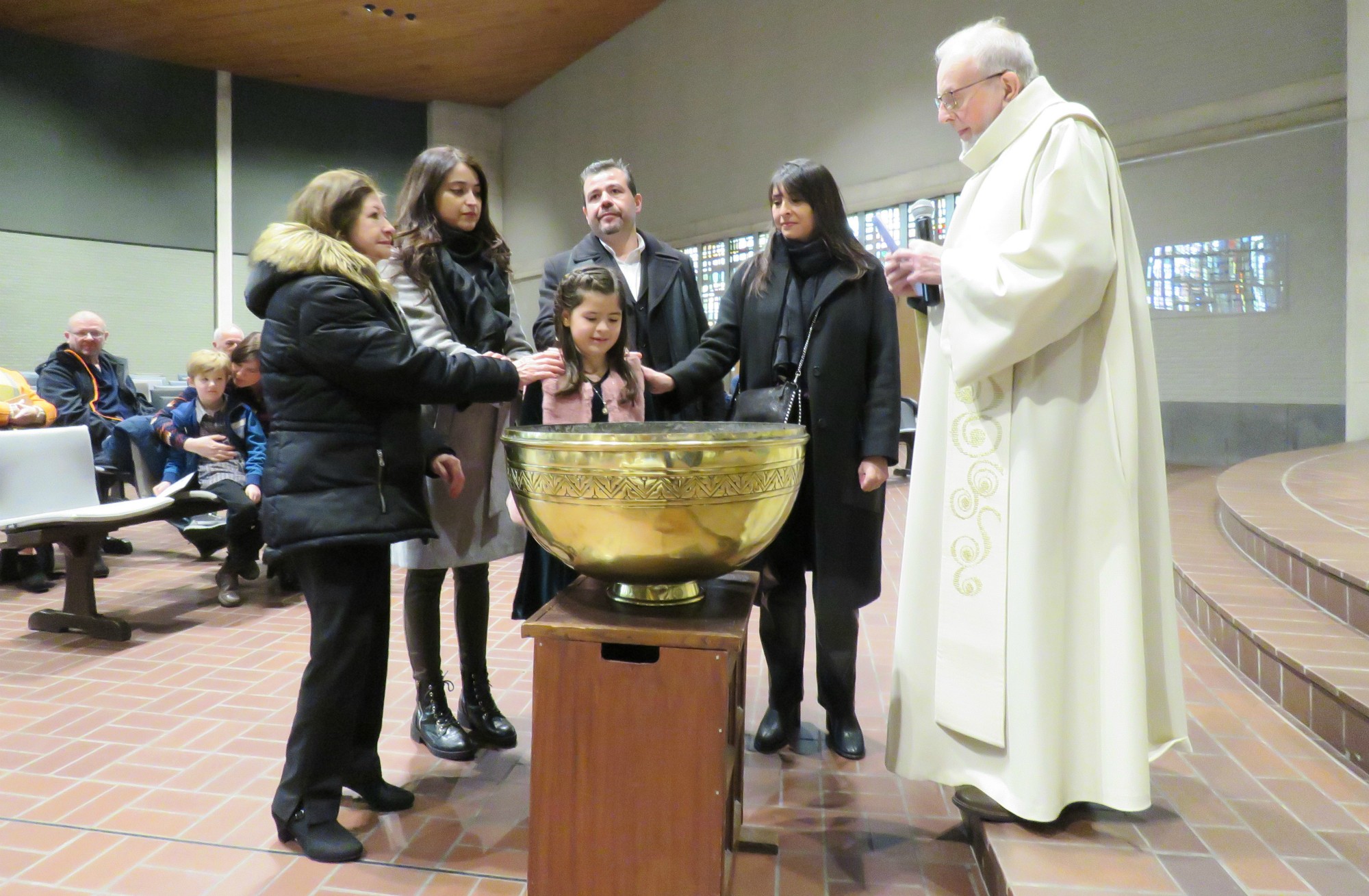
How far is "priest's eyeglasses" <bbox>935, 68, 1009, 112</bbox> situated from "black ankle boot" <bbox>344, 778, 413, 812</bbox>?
189cm

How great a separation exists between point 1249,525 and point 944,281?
2.34 metres

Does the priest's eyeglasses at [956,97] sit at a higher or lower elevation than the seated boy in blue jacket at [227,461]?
higher

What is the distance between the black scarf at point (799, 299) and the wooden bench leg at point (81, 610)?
2.81m

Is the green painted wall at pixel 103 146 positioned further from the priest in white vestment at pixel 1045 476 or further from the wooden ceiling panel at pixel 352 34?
the priest in white vestment at pixel 1045 476

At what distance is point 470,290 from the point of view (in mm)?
2273

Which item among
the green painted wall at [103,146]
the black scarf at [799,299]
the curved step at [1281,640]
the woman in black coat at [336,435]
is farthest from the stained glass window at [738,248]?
the woman in black coat at [336,435]

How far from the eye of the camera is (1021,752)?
167 cm

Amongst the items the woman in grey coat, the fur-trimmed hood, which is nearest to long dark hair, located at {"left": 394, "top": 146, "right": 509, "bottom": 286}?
the woman in grey coat

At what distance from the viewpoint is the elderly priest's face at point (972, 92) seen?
1.75m

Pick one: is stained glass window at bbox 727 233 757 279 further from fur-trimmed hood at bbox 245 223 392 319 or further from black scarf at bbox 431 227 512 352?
fur-trimmed hood at bbox 245 223 392 319

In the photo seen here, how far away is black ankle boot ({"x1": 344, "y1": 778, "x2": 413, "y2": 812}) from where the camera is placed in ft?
6.81

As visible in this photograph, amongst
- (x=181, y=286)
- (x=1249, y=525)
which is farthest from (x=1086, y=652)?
(x=181, y=286)

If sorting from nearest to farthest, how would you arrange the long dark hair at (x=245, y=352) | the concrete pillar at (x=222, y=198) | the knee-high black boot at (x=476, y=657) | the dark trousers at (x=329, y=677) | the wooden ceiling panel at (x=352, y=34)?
1. the dark trousers at (x=329, y=677)
2. the knee-high black boot at (x=476, y=657)
3. the long dark hair at (x=245, y=352)
4. the wooden ceiling panel at (x=352, y=34)
5. the concrete pillar at (x=222, y=198)

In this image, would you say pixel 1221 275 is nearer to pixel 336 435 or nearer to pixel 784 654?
pixel 784 654
